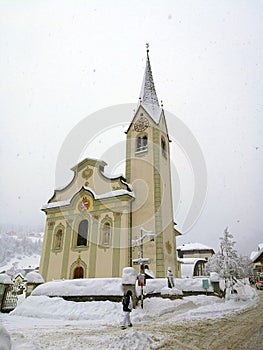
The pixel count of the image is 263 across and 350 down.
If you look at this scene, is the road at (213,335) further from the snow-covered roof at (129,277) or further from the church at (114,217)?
the church at (114,217)

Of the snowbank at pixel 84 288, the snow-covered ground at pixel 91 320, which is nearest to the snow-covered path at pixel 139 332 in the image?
the snow-covered ground at pixel 91 320

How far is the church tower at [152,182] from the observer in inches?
953

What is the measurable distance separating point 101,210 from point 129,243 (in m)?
3.96

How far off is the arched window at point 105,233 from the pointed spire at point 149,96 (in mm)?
13214

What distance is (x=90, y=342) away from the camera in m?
7.41

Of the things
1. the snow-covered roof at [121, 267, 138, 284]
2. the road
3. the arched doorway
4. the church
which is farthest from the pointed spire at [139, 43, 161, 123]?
the road

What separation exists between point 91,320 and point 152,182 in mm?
16464

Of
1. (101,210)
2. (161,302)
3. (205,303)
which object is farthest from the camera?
(101,210)

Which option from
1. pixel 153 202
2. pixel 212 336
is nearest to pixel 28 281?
pixel 153 202

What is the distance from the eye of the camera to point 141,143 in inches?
1217

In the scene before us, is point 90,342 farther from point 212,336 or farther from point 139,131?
point 139,131

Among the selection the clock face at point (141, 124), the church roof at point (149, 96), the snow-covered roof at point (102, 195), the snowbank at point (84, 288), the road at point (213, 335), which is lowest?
the road at point (213, 335)

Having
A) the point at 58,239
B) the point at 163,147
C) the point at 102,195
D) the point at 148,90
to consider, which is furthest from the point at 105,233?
the point at 148,90

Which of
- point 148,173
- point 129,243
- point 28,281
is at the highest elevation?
point 148,173
